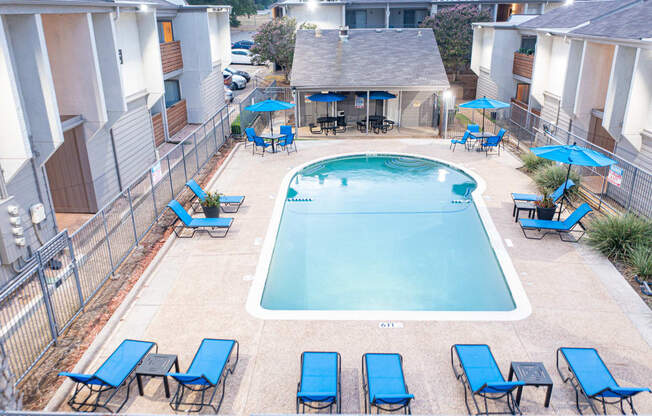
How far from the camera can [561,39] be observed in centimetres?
2162

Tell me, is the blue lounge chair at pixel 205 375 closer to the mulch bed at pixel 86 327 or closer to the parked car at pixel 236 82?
the mulch bed at pixel 86 327

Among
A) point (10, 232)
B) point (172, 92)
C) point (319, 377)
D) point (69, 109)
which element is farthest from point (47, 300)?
point (172, 92)

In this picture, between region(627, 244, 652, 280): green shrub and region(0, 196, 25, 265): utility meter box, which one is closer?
region(0, 196, 25, 265): utility meter box

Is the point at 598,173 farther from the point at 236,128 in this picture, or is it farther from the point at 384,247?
the point at 236,128

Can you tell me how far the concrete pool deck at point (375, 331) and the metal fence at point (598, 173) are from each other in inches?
109

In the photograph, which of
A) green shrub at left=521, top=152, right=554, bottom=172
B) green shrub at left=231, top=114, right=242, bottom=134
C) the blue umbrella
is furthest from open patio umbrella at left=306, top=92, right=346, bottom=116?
green shrub at left=521, top=152, right=554, bottom=172

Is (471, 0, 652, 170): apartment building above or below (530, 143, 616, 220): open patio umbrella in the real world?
above

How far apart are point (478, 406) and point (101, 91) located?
40.1 ft

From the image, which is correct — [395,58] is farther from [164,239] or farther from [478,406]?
[478,406]

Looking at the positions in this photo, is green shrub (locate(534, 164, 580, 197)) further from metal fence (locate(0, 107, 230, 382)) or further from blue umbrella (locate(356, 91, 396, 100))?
metal fence (locate(0, 107, 230, 382))

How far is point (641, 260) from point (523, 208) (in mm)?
3458

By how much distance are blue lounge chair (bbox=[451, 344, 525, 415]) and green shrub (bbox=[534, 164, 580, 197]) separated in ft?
31.8

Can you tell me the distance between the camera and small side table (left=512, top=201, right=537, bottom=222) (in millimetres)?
14009

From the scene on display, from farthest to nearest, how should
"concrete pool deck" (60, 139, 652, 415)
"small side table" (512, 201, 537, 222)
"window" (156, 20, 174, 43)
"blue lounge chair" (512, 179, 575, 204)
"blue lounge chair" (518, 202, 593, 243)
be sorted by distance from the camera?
"window" (156, 20, 174, 43), "blue lounge chair" (512, 179, 575, 204), "small side table" (512, 201, 537, 222), "blue lounge chair" (518, 202, 593, 243), "concrete pool deck" (60, 139, 652, 415)
